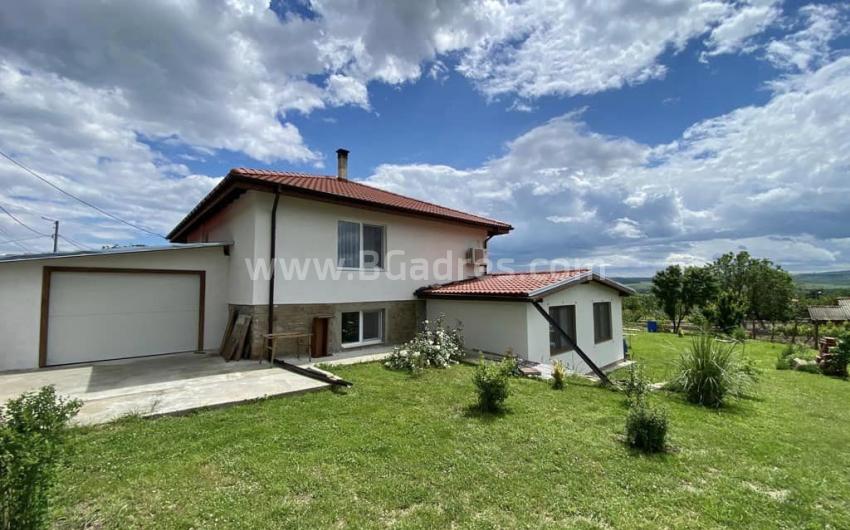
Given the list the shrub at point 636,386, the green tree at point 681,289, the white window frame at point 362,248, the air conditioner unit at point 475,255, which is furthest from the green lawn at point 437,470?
the green tree at point 681,289

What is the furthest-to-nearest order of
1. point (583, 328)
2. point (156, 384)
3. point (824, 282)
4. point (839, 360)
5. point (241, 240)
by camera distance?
point (824, 282) < point (839, 360) < point (583, 328) < point (241, 240) < point (156, 384)

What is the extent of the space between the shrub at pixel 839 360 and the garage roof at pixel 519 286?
8.23 m

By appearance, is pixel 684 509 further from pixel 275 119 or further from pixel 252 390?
pixel 275 119

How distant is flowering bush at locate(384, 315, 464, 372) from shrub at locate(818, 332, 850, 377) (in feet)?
47.3

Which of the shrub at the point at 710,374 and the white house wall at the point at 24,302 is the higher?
the white house wall at the point at 24,302

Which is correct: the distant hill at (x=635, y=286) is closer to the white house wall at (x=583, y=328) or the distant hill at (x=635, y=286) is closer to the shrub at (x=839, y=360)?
the white house wall at (x=583, y=328)

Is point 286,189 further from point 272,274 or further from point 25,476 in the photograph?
point 25,476

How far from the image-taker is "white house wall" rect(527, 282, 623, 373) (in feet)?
33.4

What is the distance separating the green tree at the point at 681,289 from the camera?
29.8 m

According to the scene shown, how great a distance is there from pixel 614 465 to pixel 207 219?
1468 cm

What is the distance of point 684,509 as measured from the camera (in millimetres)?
3471

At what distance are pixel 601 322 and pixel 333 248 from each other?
33.9ft

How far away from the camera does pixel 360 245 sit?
11.4 meters

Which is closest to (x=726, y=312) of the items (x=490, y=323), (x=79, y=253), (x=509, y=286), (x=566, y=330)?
(x=566, y=330)
